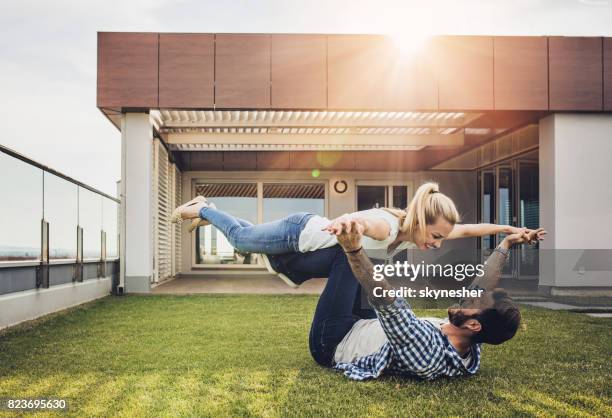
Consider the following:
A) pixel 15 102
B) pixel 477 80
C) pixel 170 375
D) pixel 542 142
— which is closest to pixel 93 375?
pixel 170 375

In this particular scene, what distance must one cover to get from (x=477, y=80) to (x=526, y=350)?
16.7 ft

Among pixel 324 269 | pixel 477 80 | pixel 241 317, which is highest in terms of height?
pixel 477 80

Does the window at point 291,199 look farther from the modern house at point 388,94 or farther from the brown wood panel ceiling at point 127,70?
the brown wood panel ceiling at point 127,70

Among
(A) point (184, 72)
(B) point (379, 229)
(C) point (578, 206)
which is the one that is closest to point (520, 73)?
(C) point (578, 206)

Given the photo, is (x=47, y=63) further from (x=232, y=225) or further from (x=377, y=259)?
Answer: (x=377, y=259)

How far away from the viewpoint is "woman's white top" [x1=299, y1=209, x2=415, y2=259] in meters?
2.67

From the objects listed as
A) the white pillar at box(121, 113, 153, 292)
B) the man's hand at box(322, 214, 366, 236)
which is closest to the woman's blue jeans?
the man's hand at box(322, 214, 366, 236)

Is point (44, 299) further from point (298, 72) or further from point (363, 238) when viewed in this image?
point (298, 72)

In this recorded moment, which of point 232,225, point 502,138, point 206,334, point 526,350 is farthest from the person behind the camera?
point 502,138

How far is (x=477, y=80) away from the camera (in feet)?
26.0

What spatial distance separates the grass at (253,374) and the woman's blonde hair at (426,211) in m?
0.74

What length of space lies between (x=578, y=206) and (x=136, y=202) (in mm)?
5939

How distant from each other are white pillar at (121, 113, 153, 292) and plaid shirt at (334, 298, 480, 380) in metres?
5.24

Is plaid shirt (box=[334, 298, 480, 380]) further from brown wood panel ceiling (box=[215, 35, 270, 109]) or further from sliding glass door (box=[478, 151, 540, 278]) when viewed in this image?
sliding glass door (box=[478, 151, 540, 278])
